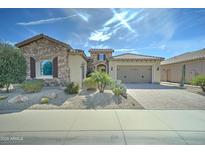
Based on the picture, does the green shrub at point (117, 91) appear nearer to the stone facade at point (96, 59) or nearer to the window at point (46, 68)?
the window at point (46, 68)

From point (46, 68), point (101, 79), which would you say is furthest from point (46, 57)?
point (101, 79)

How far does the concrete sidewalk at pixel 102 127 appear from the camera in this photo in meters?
4.10

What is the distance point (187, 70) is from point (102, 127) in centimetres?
1981

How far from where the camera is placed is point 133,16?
A: 7277mm

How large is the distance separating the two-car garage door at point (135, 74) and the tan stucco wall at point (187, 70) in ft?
17.3

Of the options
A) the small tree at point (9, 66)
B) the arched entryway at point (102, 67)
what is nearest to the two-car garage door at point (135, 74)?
the arched entryway at point (102, 67)

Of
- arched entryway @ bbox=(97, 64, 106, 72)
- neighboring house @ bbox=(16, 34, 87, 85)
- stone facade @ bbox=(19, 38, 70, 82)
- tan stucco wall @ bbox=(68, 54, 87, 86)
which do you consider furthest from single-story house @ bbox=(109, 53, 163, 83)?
stone facade @ bbox=(19, 38, 70, 82)

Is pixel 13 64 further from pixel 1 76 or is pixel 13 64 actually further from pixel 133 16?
pixel 133 16

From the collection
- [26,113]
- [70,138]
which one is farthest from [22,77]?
[70,138]

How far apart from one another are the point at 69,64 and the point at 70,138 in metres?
9.15

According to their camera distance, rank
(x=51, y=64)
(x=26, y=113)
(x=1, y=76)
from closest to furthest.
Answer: (x=26, y=113) < (x=1, y=76) < (x=51, y=64)

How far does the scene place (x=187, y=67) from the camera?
2075 cm

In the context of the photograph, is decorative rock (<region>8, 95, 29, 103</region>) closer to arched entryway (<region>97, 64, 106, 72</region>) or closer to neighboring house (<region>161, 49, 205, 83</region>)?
arched entryway (<region>97, 64, 106, 72</region>)
